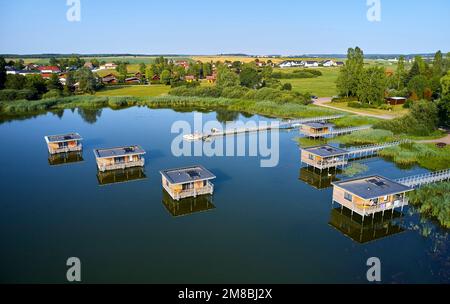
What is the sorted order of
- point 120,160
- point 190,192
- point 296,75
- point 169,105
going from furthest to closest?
point 296,75
point 169,105
point 120,160
point 190,192

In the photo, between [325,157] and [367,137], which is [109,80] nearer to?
[367,137]

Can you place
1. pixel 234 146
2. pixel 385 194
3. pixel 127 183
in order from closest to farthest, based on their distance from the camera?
1. pixel 385 194
2. pixel 127 183
3. pixel 234 146

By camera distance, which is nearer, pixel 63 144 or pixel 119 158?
pixel 119 158

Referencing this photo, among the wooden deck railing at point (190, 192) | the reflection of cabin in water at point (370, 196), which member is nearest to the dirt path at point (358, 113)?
the reflection of cabin in water at point (370, 196)

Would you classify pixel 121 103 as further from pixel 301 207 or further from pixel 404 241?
pixel 404 241

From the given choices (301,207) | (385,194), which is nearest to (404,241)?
(385,194)

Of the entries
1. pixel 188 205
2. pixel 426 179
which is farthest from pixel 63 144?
pixel 426 179
